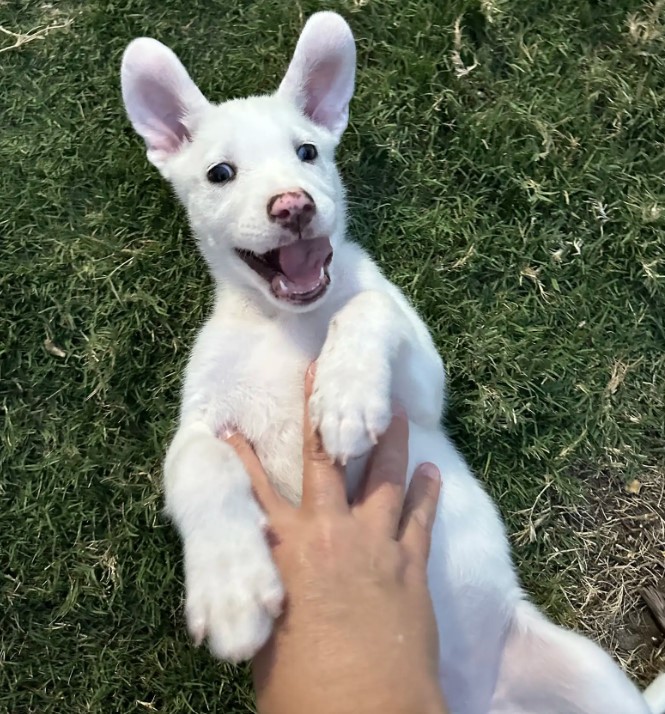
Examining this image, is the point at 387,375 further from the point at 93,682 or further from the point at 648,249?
the point at 93,682

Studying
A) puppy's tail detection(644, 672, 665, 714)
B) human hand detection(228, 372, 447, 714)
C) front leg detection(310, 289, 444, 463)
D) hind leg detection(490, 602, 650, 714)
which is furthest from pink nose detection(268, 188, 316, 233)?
puppy's tail detection(644, 672, 665, 714)

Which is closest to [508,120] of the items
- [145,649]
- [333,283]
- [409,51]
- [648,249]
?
[409,51]

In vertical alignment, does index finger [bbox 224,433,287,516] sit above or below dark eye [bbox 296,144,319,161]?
below

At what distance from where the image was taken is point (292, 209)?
2.43 meters

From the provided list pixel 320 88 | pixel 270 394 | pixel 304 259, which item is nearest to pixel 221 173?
pixel 304 259

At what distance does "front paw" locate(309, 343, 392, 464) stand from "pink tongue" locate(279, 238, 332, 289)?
19.2 inches

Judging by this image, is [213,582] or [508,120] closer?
[213,582]

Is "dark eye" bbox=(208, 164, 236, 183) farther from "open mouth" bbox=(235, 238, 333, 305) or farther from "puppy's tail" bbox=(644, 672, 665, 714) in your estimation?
"puppy's tail" bbox=(644, 672, 665, 714)

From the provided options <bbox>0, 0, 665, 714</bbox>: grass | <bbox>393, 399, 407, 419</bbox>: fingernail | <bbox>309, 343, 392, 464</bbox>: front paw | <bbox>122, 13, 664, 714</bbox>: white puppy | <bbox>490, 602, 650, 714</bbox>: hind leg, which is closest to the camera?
<bbox>309, 343, 392, 464</bbox>: front paw

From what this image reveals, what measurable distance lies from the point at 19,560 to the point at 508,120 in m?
3.44

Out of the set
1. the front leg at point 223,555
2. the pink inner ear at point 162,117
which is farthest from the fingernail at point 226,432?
the pink inner ear at point 162,117

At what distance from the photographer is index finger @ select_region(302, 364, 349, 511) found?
236 centimetres

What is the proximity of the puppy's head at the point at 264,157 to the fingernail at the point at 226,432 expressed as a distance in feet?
1.79

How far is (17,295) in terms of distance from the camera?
143 inches
